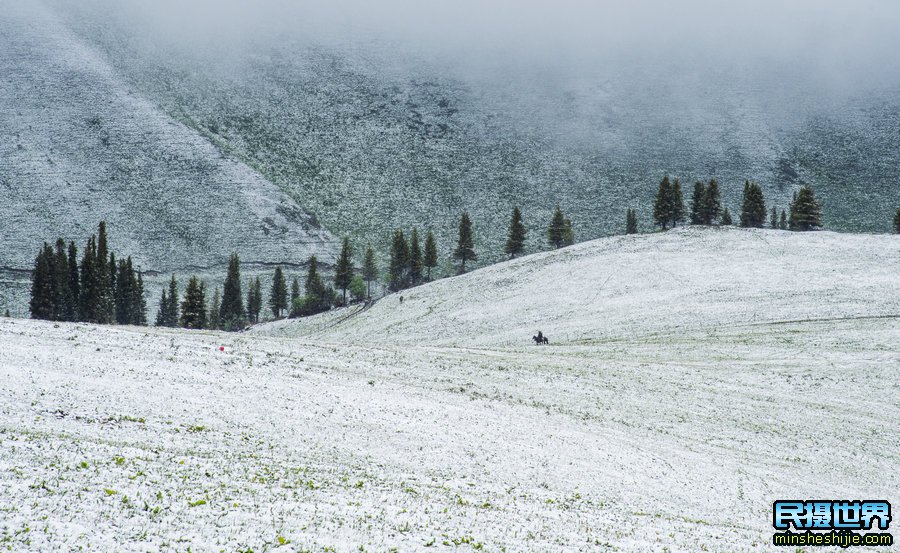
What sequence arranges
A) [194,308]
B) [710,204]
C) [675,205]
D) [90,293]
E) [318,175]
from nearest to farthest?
[90,293] → [194,308] → [710,204] → [675,205] → [318,175]

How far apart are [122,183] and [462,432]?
154 meters

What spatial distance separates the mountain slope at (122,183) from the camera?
147 metres

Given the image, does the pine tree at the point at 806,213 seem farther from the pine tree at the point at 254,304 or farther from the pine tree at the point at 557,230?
the pine tree at the point at 254,304

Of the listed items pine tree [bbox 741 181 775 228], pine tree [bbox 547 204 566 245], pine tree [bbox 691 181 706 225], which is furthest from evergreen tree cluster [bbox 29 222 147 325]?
pine tree [bbox 741 181 775 228]

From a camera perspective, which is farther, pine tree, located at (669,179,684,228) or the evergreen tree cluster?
pine tree, located at (669,179,684,228)

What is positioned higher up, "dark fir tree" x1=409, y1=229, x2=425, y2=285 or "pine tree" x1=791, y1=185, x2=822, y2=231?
"pine tree" x1=791, y1=185, x2=822, y2=231

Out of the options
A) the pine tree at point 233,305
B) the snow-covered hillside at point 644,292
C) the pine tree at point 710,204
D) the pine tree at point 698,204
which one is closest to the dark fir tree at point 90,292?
the snow-covered hillside at point 644,292

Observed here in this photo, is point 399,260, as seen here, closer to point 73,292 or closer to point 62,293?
point 73,292

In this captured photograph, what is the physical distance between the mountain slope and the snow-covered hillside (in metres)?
60.7

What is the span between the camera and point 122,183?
162125 millimetres

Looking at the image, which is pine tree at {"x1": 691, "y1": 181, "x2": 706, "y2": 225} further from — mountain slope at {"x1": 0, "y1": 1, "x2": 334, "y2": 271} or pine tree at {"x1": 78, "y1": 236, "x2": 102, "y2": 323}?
pine tree at {"x1": 78, "y1": 236, "x2": 102, "y2": 323}

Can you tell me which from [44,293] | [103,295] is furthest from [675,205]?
[44,293]

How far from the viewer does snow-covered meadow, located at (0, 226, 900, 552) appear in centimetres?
1655

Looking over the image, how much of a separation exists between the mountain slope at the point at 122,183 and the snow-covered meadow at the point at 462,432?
99095 millimetres
